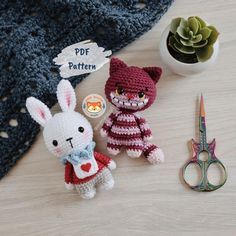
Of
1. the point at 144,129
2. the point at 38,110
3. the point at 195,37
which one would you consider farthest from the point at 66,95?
the point at 195,37

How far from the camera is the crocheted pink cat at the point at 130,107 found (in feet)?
2.48

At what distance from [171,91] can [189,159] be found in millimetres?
144

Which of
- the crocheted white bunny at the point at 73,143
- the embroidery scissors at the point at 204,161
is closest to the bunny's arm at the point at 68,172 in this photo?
the crocheted white bunny at the point at 73,143

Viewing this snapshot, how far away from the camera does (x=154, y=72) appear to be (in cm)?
79

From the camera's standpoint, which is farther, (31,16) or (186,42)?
(31,16)

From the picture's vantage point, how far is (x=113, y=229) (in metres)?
0.80

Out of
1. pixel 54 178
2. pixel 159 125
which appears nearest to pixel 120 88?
pixel 159 125

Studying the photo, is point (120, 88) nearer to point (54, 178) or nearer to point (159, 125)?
point (159, 125)

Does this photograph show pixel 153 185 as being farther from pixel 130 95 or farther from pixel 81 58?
pixel 81 58

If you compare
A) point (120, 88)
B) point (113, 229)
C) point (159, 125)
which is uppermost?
point (120, 88)

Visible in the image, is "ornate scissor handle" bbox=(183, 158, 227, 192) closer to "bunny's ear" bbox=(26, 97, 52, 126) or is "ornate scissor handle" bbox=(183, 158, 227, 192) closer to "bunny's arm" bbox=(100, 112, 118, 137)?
"bunny's arm" bbox=(100, 112, 118, 137)

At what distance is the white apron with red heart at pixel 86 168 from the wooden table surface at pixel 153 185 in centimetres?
7

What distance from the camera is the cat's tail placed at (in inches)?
31.2

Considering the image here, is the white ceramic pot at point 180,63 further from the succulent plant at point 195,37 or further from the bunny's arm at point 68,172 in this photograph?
the bunny's arm at point 68,172
